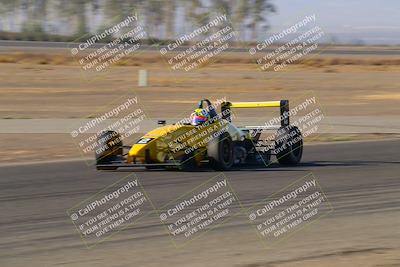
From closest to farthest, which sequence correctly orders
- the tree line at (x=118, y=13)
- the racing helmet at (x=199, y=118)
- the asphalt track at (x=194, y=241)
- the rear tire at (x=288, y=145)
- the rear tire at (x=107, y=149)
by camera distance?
1. the asphalt track at (x=194, y=241)
2. the racing helmet at (x=199, y=118)
3. the rear tire at (x=107, y=149)
4. the rear tire at (x=288, y=145)
5. the tree line at (x=118, y=13)

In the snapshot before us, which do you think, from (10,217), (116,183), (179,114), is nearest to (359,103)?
(179,114)

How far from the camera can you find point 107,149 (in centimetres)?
1656

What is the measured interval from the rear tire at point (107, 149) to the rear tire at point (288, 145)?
3069mm

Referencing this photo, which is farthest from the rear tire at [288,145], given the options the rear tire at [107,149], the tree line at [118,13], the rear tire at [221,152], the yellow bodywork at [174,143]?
the tree line at [118,13]

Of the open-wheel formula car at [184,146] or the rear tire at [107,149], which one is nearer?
the open-wheel formula car at [184,146]

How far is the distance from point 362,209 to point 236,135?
481 cm

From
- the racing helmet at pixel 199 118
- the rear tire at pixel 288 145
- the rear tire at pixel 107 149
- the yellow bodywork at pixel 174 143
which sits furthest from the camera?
the rear tire at pixel 288 145

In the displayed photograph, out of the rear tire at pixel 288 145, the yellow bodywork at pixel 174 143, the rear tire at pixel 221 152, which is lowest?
the rear tire at pixel 288 145

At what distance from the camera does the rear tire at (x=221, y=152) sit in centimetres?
1606

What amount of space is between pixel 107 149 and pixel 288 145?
A: 3.53 meters

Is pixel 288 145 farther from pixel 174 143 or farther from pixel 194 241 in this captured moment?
pixel 194 241

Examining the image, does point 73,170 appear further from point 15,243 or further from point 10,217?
point 15,243

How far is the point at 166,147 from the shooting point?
16078 mm

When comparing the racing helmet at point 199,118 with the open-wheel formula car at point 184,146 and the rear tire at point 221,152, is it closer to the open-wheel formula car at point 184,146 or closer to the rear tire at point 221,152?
the open-wheel formula car at point 184,146
